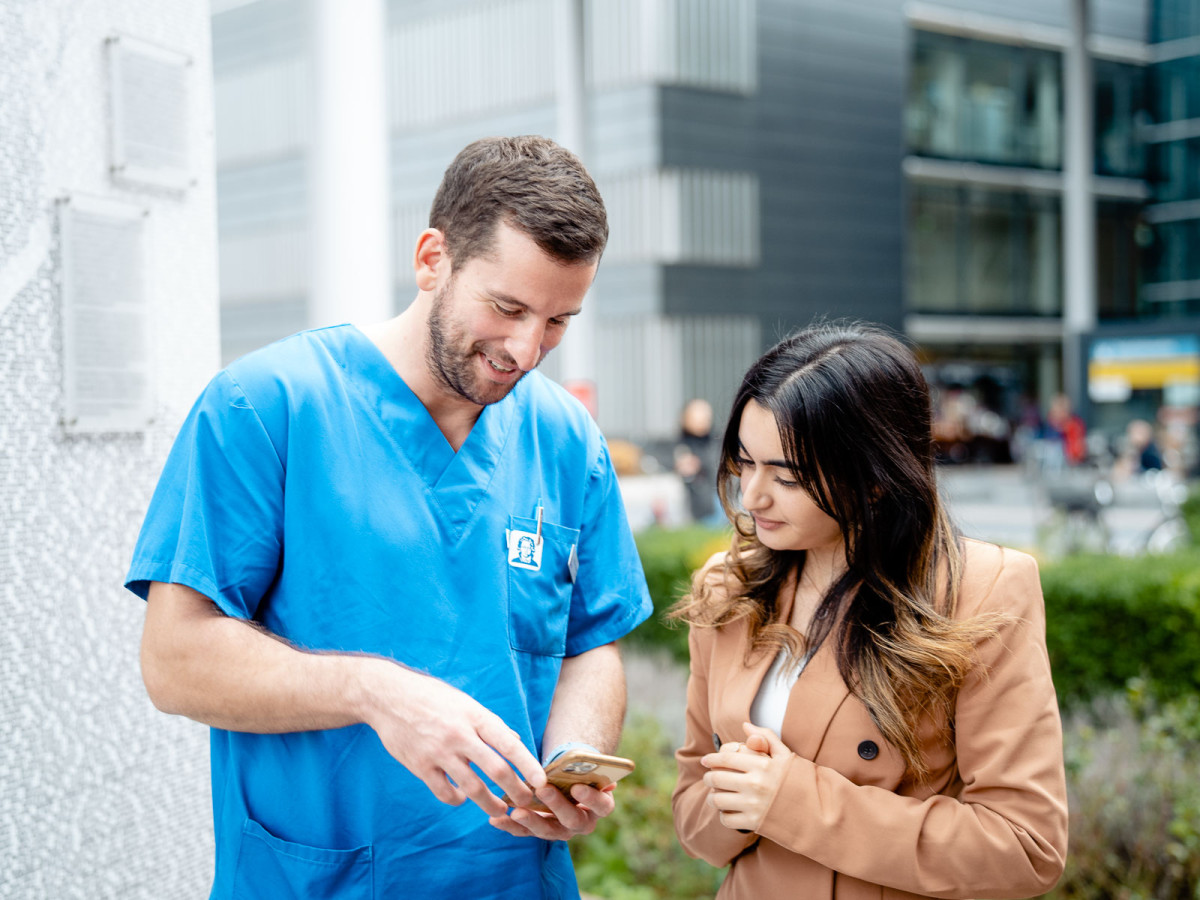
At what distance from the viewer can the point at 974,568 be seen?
1910mm

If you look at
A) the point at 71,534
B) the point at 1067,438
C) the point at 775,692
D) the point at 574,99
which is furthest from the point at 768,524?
the point at 1067,438

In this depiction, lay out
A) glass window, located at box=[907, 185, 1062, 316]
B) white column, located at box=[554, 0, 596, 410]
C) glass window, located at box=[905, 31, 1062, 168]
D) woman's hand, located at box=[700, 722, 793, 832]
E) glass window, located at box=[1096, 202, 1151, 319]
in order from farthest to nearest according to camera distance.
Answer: glass window, located at box=[1096, 202, 1151, 319], glass window, located at box=[907, 185, 1062, 316], glass window, located at box=[905, 31, 1062, 168], white column, located at box=[554, 0, 596, 410], woman's hand, located at box=[700, 722, 793, 832]

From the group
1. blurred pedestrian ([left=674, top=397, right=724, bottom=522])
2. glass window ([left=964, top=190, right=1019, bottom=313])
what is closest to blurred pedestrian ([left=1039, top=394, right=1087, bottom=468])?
blurred pedestrian ([left=674, top=397, right=724, bottom=522])

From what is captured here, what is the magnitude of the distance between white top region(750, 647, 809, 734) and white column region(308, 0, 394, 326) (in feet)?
16.6

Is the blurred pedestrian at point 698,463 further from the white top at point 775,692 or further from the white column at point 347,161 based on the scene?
the white top at point 775,692

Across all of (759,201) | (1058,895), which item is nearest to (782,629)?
(1058,895)

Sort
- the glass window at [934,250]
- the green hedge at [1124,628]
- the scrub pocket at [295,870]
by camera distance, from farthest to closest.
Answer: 1. the glass window at [934,250]
2. the green hedge at [1124,628]
3. the scrub pocket at [295,870]

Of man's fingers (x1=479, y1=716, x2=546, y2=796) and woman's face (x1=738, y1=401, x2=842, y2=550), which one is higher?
woman's face (x1=738, y1=401, x2=842, y2=550)

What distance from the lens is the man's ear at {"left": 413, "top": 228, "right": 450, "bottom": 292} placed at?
5.75ft

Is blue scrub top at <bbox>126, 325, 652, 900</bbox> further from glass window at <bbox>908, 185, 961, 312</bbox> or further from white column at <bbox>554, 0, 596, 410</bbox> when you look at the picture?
glass window at <bbox>908, 185, 961, 312</bbox>

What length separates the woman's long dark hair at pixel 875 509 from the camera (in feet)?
5.98

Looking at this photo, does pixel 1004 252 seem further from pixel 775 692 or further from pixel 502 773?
pixel 502 773

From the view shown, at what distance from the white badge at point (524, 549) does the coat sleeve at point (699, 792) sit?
0.40m

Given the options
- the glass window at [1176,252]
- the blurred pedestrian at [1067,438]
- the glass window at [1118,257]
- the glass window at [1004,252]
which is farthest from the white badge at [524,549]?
the glass window at [1118,257]
